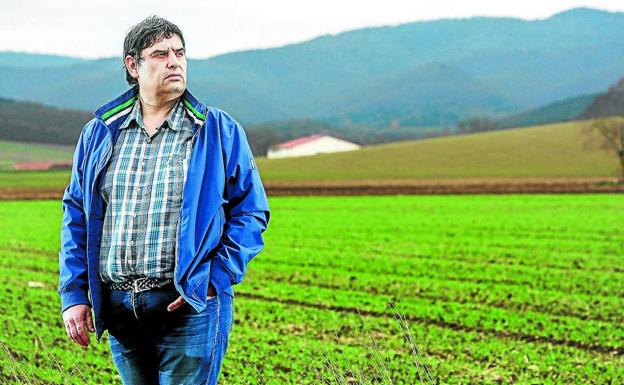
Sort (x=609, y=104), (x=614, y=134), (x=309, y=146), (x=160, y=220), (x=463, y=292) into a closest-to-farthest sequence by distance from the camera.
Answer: (x=160, y=220) → (x=463, y=292) → (x=614, y=134) → (x=309, y=146) → (x=609, y=104)

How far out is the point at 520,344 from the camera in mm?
8750

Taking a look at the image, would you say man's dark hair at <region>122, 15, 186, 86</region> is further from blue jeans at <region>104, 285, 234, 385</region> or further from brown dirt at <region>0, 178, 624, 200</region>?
brown dirt at <region>0, 178, 624, 200</region>

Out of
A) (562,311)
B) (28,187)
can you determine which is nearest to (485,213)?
(562,311)

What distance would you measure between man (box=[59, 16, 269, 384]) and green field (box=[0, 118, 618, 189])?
45.8m

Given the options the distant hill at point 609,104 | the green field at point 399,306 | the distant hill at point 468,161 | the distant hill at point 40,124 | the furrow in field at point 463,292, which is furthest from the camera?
the distant hill at point 609,104

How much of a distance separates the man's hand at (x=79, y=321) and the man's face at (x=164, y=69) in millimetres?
946

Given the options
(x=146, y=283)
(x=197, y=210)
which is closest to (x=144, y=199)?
(x=197, y=210)

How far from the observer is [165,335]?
11.3 ft

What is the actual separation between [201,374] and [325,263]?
474 inches

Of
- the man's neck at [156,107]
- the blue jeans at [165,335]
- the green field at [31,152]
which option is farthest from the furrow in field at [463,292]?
the green field at [31,152]

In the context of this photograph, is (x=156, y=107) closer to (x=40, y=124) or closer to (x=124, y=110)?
(x=124, y=110)

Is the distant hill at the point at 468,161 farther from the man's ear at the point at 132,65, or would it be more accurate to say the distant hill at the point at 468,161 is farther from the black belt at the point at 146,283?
the black belt at the point at 146,283

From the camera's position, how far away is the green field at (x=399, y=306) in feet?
25.1

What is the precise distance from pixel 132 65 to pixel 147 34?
0.17 metres
